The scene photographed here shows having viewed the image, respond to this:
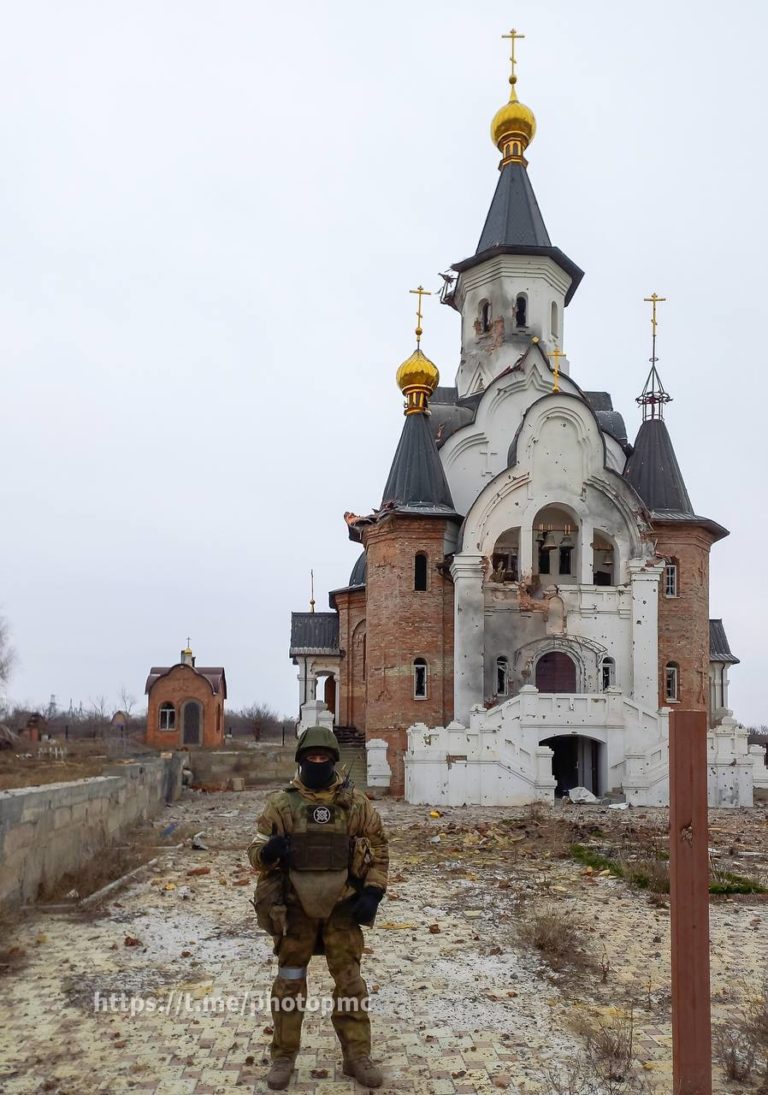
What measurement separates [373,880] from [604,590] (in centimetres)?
2026

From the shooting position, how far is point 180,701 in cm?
4325

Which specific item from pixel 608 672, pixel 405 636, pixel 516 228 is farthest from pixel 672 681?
pixel 516 228

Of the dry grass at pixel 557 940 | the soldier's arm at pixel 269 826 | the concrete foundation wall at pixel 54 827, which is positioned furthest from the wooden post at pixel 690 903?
the concrete foundation wall at pixel 54 827

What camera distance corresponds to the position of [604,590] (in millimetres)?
24562

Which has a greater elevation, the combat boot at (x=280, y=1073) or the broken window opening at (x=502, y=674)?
the broken window opening at (x=502, y=674)

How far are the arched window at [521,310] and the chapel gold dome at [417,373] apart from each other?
13.7 ft

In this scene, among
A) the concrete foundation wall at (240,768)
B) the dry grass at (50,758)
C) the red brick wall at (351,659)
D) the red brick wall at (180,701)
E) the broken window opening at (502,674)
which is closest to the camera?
the broken window opening at (502,674)

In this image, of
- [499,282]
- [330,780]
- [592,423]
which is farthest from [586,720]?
[330,780]

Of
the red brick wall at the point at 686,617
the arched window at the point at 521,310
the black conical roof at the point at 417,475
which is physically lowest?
the red brick wall at the point at 686,617

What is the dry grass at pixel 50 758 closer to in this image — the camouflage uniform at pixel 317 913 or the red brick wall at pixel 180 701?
the red brick wall at pixel 180 701

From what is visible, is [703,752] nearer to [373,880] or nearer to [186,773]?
[373,880]

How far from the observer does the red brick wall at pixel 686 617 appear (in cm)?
2580

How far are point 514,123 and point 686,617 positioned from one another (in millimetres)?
17658

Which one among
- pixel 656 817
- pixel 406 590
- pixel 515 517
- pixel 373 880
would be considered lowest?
pixel 656 817
